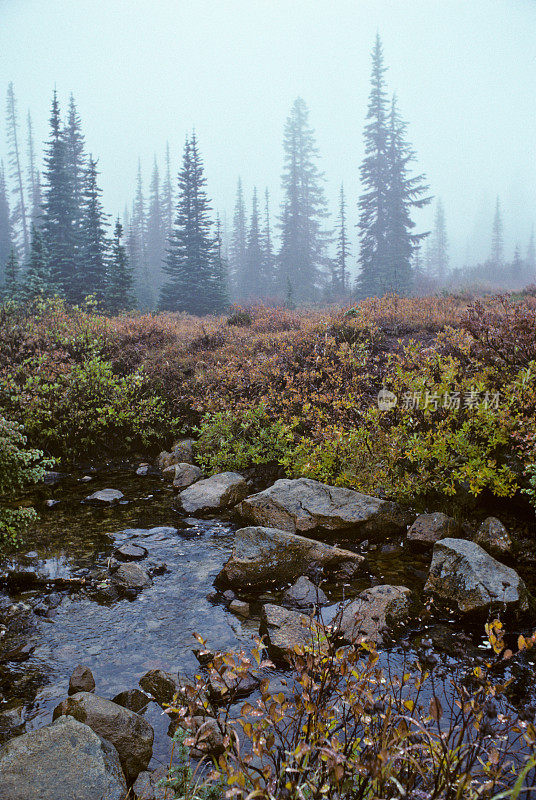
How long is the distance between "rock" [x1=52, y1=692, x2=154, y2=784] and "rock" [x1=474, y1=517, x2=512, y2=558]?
4.47 meters

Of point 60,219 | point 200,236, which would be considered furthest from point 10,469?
point 60,219

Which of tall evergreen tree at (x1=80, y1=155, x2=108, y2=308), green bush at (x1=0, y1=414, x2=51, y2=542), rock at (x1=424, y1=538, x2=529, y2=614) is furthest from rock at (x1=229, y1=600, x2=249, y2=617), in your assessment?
tall evergreen tree at (x1=80, y1=155, x2=108, y2=308)

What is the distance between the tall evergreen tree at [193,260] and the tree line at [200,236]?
3.0 inches

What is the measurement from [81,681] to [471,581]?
379cm

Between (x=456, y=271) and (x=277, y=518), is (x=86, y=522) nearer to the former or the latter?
(x=277, y=518)

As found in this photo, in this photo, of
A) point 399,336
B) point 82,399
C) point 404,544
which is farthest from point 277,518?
point 399,336

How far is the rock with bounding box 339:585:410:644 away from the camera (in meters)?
4.31

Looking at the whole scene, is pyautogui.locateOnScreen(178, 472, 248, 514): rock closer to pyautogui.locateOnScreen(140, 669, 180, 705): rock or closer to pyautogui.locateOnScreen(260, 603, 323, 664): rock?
pyautogui.locateOnScreen(260, 603, 323, 664): rock

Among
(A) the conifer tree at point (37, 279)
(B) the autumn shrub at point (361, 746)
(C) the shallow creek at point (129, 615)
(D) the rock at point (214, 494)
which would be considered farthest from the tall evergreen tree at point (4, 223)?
(B) the autumn shrub at point (361, 746)

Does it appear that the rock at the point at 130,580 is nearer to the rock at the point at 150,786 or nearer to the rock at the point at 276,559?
the rock at the point at 276,559

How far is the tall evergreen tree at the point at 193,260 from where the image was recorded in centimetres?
3095

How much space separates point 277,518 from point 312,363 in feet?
15.3

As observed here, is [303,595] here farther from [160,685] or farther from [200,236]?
[200,236]

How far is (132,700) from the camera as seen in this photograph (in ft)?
11.8
